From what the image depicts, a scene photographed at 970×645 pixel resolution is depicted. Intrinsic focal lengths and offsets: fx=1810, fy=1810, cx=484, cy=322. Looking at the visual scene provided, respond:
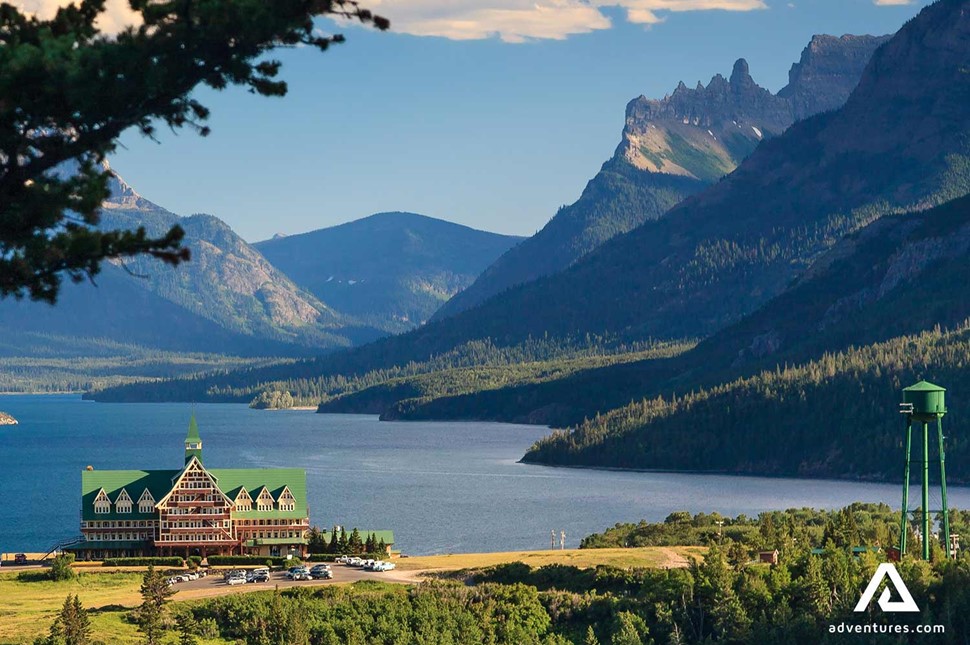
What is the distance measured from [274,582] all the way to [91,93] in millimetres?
68637

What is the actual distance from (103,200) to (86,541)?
86.1 m

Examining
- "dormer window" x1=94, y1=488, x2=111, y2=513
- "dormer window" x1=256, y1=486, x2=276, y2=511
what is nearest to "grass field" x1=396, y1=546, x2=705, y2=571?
"dormer window" x1=256, y1=486, x2=276, y2=511

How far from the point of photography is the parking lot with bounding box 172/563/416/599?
99.7 metres

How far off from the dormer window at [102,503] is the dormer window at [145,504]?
6.89 feet

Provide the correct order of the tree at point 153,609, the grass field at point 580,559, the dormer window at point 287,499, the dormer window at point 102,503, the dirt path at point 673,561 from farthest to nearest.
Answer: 1. the dormer window at point 287,499
2. the dormer window at point 102,503
3. the grass field at point 580,559
4. the dirt path at point 673,561
5. the tree at point 153,609

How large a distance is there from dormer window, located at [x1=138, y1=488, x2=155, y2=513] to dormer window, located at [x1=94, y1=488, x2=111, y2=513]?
6.89 ft

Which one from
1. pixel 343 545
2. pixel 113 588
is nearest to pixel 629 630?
pixel 113 588

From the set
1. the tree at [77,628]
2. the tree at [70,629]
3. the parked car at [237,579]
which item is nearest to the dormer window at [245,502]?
the parked car at [237,579]

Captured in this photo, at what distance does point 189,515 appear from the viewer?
12394 centimetres

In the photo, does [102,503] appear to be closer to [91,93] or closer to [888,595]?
[888,595]

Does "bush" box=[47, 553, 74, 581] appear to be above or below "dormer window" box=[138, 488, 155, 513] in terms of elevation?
below

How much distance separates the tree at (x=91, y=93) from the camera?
37.7 metres

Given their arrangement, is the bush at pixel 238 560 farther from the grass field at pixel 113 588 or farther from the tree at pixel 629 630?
the tree at pixel 629 630

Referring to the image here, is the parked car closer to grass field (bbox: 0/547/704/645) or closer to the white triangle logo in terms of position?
grass field (bbox: 0/547/704/645)
